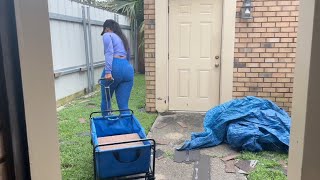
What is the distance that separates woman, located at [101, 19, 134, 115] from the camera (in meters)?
4.09

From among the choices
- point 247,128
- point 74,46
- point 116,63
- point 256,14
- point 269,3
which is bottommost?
point 247,128

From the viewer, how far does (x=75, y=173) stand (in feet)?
10.5

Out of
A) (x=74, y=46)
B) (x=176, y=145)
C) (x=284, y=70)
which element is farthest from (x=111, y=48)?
(x=74, y=46)

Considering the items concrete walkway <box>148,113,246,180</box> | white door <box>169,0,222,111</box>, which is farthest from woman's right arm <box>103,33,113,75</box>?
white door <box>169,0,222,111</box>

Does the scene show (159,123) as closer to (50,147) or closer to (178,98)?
(178,98)

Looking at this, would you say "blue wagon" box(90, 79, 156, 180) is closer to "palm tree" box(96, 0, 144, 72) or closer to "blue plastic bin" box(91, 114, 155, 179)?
"blue plastic bin" box(91, 114, 155, 179)

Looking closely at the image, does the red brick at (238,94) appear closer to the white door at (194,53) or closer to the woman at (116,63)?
the white door at (194,53)

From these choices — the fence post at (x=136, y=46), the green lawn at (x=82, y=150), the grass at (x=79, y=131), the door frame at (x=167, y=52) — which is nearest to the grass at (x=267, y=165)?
the green lawn at (x=82, y=150)

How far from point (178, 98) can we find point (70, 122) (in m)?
1.97

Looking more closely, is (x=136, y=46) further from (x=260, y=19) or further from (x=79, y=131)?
(x=79, y=131)

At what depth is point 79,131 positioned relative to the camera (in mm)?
4680

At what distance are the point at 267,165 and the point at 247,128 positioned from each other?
0.59 m

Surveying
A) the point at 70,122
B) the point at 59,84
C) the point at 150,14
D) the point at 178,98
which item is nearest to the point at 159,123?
the point at 178,98

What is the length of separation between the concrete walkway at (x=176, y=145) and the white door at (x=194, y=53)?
349mm
